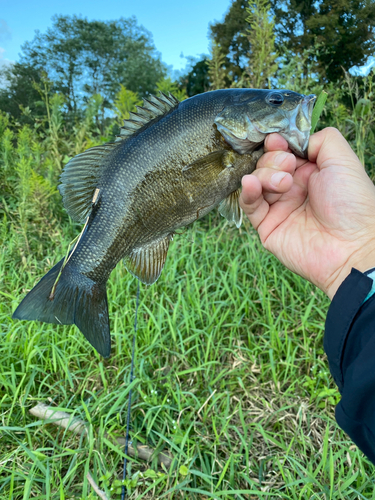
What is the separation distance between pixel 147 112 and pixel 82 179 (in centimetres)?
32

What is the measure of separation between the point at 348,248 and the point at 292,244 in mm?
240

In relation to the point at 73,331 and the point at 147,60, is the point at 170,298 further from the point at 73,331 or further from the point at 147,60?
the point at 147,60

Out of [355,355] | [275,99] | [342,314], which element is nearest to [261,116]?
[275,99]

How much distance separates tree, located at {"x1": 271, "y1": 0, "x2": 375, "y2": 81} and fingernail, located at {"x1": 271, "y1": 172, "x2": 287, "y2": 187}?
205 inches

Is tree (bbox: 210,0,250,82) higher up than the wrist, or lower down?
higher up

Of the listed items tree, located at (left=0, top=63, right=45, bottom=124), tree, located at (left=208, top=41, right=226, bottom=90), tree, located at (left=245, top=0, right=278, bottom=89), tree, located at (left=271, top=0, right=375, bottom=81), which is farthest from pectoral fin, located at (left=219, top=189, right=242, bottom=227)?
tree, located at (left=0, top=63, right=45, bottom=124)

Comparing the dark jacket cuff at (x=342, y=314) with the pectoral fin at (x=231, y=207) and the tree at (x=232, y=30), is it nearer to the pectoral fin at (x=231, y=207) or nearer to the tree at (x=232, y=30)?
the pectoral fin at (x=231, y=207)

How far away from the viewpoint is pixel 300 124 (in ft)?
3.96

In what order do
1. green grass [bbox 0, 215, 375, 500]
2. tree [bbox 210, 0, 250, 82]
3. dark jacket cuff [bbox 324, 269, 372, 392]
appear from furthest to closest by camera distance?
tree [bbox 210, 0, 250, 82] < green grass [bbox 0, 215, 375, 500] < dark jacket cuff [bbox 324, 269, 372, 392]

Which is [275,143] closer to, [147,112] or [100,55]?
[147,112]

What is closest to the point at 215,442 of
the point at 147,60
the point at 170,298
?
the point at 170,298

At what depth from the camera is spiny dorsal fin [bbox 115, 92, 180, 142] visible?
1115 mm

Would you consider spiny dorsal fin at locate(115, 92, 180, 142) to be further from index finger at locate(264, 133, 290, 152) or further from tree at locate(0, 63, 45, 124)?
tree at locate(0, 63, 45, 124)

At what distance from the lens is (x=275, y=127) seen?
46.9 inches
